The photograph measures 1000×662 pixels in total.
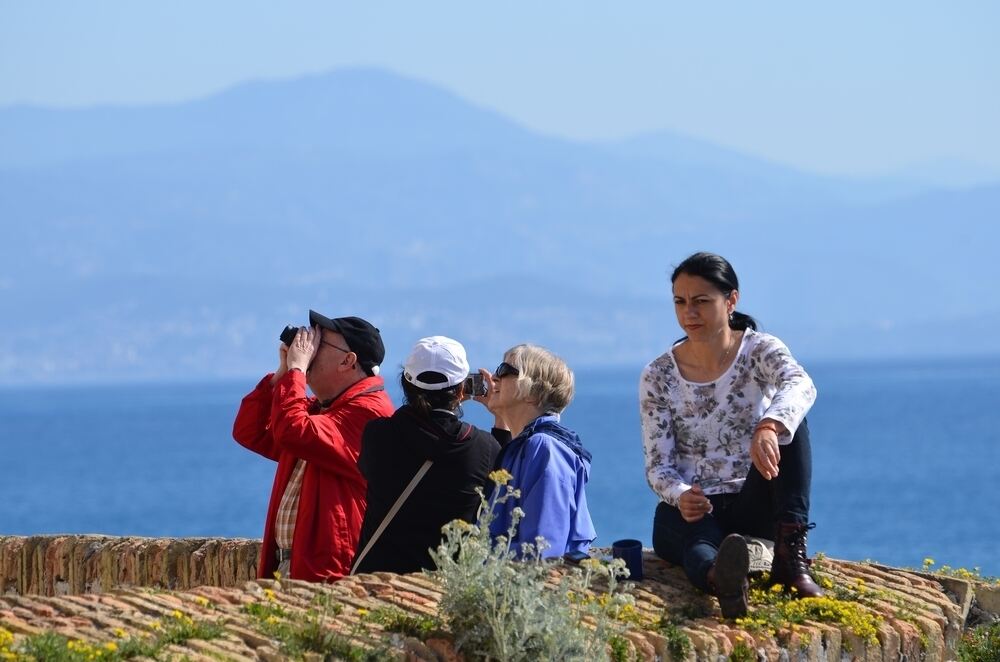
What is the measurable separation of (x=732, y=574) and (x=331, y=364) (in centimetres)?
205

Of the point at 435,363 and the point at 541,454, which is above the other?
the point at 435,363

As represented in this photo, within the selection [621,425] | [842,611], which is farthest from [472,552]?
[621,425]

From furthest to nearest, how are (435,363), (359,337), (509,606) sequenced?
(359,337), (435,363), (509,606)

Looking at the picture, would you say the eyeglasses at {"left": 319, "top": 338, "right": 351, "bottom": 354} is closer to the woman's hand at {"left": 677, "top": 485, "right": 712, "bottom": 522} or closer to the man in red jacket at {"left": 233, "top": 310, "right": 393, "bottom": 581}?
the man in red jacket at {"left": 233, "top": 310, "right": 393, "bottom": 581}

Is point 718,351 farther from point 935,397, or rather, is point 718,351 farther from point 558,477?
point 935,397

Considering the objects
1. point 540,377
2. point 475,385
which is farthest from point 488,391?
point 540,377

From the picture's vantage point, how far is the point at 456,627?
18.1 ft

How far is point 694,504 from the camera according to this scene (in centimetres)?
648

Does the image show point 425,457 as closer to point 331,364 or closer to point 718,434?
point 331,364

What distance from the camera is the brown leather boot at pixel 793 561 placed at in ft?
21.0

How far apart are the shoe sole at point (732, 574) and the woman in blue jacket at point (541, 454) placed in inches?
27.9

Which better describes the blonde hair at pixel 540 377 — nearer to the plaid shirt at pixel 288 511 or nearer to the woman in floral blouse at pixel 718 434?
the woman in floral blouse at pixel 718 434

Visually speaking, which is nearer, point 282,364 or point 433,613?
point 433,613

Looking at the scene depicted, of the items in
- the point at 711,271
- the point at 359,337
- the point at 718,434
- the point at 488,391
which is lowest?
the point at 718,434
